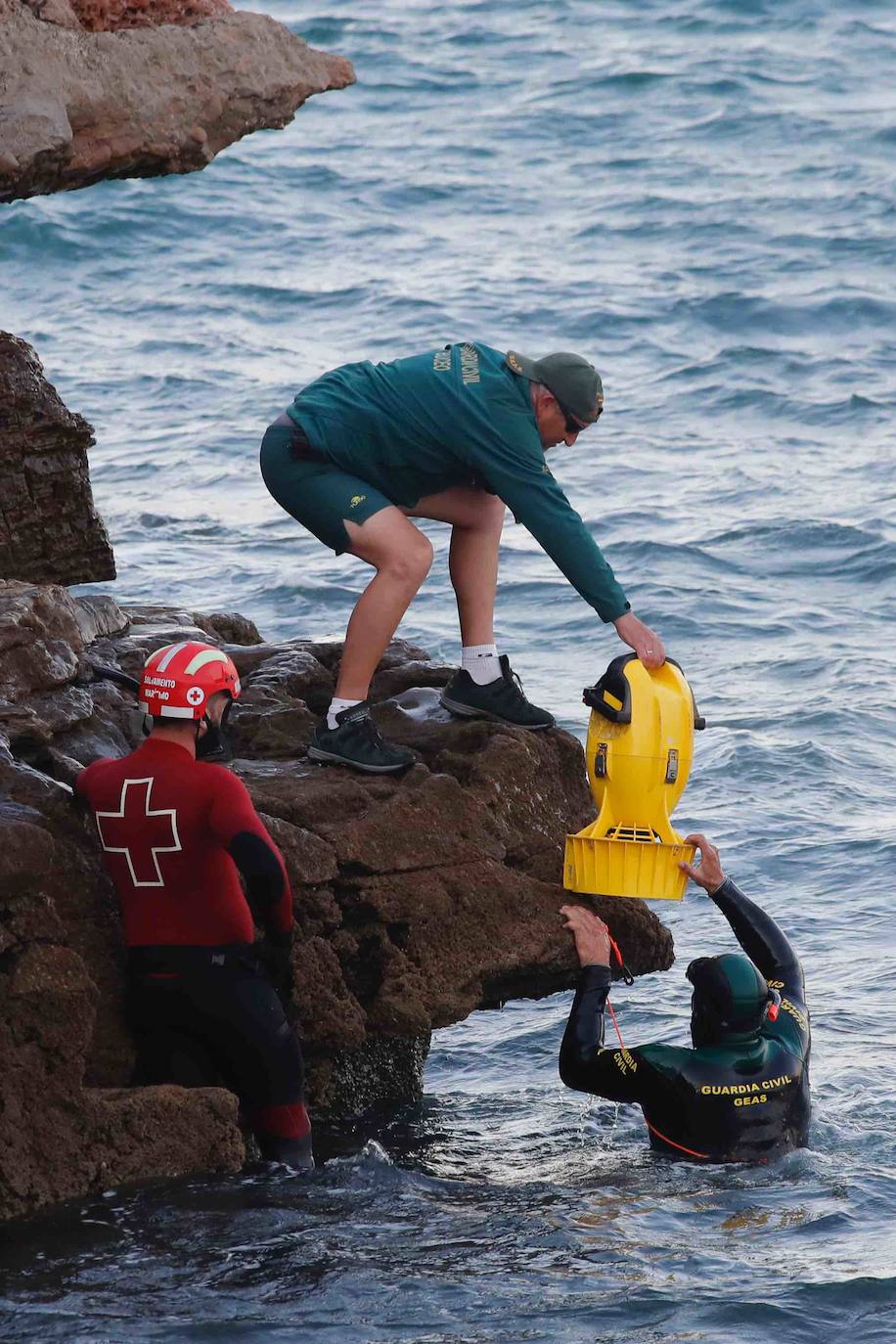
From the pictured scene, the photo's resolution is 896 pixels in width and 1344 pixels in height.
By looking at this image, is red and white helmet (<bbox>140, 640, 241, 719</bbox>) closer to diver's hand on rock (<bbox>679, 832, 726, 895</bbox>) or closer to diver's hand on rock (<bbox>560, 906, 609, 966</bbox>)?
diver's hand on rock (<bbox>560, 906, 609, 966</bbox>)

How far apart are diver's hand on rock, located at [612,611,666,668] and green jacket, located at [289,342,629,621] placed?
52 mm

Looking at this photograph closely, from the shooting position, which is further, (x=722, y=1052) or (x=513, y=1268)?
(x=722, y=1052)

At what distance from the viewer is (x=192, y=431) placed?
19.9 metres

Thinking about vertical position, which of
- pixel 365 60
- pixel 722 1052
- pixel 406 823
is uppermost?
pixel 365 60

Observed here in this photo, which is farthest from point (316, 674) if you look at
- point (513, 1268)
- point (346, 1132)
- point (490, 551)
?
point (513, 1268)

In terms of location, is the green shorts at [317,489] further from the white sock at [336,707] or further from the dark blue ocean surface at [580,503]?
the dark blue ocean surface at [580,503]

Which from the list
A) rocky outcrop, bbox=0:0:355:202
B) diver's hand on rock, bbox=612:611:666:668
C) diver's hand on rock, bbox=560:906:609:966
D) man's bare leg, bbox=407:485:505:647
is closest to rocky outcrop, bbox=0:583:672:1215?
diver's hand on rock, bbox=560:906:609:966

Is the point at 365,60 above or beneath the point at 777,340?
above

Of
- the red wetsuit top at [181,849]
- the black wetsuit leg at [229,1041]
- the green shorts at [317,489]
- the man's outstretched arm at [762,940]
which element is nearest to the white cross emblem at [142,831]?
the red wetsuit top at [181,849]

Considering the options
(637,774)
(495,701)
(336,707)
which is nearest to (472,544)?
(495,701)

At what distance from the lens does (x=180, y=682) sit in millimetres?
6711

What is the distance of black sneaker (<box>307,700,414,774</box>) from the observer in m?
7.60

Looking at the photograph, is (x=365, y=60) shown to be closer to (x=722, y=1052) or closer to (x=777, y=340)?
(x=777, y=340)

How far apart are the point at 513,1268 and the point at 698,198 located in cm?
2301
